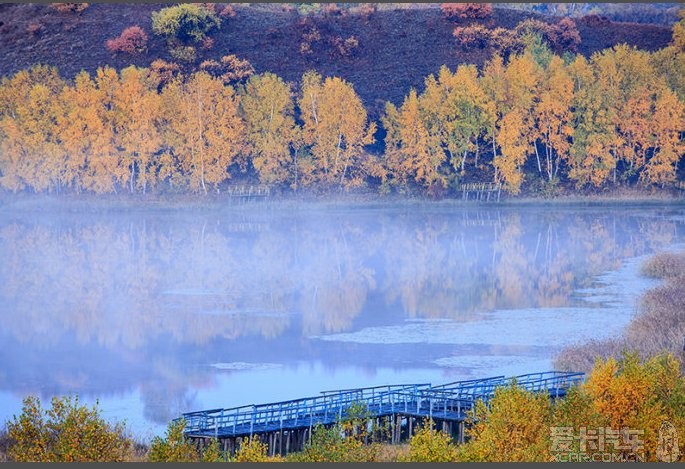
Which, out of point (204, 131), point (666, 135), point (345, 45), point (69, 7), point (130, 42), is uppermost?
point (69, 7)

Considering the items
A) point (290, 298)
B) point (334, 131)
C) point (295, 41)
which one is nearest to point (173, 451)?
point (290, 298)

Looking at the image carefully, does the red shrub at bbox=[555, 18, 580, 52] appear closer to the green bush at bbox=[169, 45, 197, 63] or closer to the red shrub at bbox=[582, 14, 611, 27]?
the red shrub at bbox=[582, 14, 611, 27]

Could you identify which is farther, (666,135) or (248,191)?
(248,191)

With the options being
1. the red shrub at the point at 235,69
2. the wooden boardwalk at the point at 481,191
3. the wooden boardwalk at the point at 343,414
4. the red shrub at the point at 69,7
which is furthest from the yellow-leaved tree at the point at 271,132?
the wooden boardwalk at the point at 343,414

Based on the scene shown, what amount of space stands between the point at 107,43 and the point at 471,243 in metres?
45.3

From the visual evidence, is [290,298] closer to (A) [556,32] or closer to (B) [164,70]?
(B) [164,70]

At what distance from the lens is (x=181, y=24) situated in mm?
93750

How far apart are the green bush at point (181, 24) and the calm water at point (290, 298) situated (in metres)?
24.6

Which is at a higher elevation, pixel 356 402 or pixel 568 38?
pixel 568 38

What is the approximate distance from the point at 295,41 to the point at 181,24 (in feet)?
27.8

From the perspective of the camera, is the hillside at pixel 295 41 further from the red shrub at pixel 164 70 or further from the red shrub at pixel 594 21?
the red shrub at pixel 164 70

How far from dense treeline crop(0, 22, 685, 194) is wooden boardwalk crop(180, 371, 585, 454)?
4663 cm

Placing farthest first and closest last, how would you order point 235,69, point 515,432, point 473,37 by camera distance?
point 473,37, point 235,69, point 515,432

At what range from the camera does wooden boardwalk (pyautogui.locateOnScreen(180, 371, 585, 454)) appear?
1026 inches
